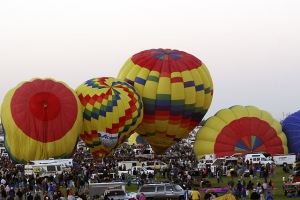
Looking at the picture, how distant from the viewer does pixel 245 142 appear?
124ft

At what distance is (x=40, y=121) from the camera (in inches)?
1320

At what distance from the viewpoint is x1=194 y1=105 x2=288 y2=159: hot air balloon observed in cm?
3766

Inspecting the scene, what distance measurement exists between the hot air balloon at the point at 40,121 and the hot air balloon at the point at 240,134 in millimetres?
8290

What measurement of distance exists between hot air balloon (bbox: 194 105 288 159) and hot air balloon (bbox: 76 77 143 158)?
4.78 m

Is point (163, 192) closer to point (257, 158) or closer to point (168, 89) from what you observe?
point (257, 158)

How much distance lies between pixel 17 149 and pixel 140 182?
812 centimetres

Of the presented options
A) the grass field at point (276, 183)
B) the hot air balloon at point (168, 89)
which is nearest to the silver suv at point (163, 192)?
the grass field at point (276, 183)

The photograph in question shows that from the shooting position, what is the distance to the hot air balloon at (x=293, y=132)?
39.6m

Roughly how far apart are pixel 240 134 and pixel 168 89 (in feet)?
16.4

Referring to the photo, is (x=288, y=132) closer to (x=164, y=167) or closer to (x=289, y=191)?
(x=164, y=167)

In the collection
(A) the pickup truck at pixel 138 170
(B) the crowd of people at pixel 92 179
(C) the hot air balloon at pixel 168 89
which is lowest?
(B) the crowd of people at pixel 92 179

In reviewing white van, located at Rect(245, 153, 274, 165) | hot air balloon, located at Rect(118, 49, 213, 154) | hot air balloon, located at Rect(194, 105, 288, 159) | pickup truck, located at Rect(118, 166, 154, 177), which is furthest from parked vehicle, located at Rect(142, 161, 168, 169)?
white van, located at Rect(245, 153, 274, 165)

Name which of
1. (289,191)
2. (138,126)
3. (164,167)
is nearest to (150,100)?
(138,126)

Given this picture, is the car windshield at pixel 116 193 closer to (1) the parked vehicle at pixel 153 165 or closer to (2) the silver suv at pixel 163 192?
(2) the silver suv at pixel 163 192
